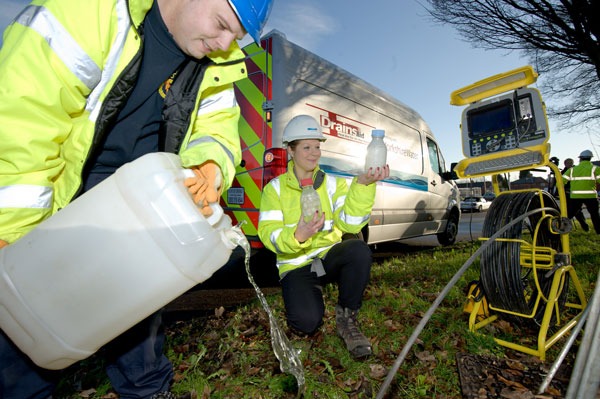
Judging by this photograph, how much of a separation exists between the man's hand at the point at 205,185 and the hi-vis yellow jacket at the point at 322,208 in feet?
3.41

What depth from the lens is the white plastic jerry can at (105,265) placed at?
123cm

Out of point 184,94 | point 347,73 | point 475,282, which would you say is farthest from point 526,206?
point 347,73

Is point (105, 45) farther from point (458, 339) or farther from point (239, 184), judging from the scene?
point (239, 184)

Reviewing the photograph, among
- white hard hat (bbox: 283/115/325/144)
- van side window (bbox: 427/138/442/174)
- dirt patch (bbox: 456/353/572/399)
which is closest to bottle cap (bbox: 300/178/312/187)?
white hard hat (bbox: 283/115/325/144)

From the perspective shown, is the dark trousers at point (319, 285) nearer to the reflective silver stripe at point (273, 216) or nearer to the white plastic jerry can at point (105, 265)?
the reflective silver stripe at point (273, 216)

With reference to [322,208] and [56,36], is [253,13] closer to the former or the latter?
[56,36]

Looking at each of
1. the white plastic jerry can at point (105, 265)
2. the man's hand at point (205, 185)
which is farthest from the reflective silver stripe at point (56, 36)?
the man's hand at point (205, 185)

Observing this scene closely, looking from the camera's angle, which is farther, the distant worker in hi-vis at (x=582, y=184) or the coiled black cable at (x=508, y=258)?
the distant worker in hi-vis at (x=582, y=184)

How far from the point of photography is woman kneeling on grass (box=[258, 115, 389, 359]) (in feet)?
8.07

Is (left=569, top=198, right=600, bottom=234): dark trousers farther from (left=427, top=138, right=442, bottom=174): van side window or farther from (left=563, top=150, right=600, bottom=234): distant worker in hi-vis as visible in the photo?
(left=427, top=138, right=442, bottom=174): van side window

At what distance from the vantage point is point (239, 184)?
432cm

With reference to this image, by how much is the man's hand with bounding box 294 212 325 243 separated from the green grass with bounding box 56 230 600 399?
760 millimetres

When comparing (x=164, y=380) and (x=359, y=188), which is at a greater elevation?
(x=359, y=188)

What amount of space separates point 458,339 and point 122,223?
2.38 m
